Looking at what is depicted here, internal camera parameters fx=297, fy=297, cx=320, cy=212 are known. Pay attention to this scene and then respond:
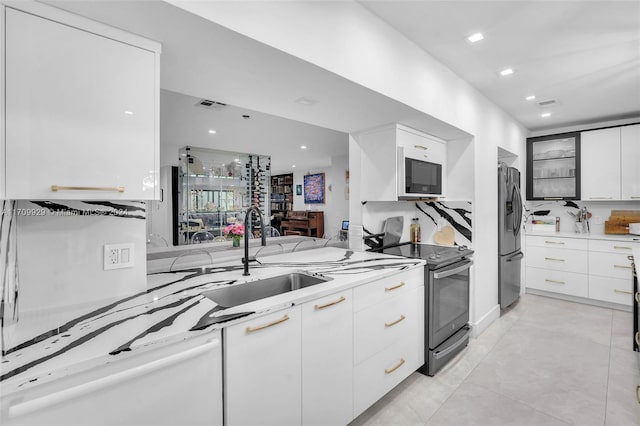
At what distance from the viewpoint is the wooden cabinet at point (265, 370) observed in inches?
47.2

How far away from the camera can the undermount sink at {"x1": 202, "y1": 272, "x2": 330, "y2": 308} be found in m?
1.59

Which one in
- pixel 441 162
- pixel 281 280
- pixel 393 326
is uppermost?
pixel 441 162

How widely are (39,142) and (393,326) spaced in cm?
201

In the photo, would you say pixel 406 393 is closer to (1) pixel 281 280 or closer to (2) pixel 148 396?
(1) pixel 281 280

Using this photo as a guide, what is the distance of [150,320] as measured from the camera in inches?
43.4

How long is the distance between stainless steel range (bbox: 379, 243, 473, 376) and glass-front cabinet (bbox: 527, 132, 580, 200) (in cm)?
253

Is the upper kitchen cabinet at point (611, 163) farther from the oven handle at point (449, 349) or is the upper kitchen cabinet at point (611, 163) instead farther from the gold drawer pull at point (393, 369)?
the gold drawer pull at point (393, 369)

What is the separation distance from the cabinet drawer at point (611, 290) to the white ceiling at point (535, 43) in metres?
2.13

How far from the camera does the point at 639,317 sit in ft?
8.77

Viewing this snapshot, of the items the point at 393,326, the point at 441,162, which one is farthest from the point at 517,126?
the point at 393,326

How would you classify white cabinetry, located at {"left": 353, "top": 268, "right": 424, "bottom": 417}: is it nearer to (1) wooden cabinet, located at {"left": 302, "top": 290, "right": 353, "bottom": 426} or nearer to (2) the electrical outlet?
(1) wooden cabinet, located at {"left": 302, "top": 290, "right": 353, "bottom": 426}

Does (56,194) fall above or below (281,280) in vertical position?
above

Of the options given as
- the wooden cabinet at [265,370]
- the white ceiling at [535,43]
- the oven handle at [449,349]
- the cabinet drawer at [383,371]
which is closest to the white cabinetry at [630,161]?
the white ceiling at [535,43]

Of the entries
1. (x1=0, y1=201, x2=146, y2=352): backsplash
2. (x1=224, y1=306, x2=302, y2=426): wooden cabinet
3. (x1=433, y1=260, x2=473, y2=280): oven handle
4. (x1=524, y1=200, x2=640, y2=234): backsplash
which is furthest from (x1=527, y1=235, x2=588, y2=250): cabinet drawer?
(x1=0, y1=201, x2=146, y2=352): backsplash
